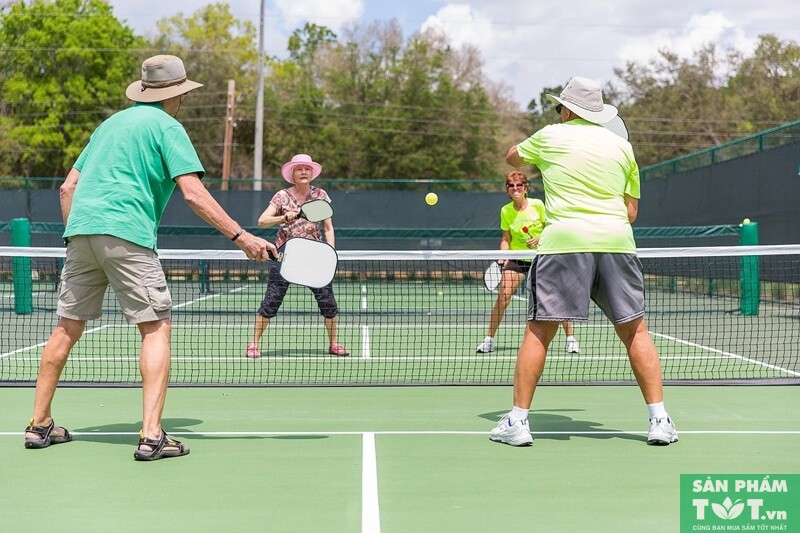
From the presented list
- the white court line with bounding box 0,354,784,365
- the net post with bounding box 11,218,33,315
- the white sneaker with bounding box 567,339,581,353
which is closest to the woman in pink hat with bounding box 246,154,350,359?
the white court line with bounding box 0,354,784,365

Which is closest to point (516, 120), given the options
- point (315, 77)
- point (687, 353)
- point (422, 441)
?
point (315, 77)

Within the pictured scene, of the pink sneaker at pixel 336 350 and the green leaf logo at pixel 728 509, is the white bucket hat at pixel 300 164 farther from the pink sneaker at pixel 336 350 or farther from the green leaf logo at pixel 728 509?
the green leaf logo at pixel 728 509

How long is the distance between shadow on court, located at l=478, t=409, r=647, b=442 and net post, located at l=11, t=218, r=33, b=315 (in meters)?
8.11

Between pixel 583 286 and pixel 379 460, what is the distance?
1.25m

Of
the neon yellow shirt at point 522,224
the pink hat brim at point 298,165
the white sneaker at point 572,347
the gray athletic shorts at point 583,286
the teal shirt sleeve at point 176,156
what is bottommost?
the white sneaker at point 572,347

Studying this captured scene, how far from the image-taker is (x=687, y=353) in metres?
9.09

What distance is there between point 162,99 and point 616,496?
2.70 m

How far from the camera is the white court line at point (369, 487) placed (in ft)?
12.1

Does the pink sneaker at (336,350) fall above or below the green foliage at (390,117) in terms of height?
below

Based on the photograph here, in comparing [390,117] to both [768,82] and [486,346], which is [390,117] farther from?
[486,346]

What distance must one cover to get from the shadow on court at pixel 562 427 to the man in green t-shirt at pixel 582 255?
0.31 metres

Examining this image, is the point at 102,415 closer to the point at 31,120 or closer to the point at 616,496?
the point at 616,496

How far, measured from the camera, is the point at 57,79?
54344mm

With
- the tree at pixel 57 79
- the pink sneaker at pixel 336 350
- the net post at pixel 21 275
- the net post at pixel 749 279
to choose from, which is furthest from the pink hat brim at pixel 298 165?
the tree at pixel 57 79
